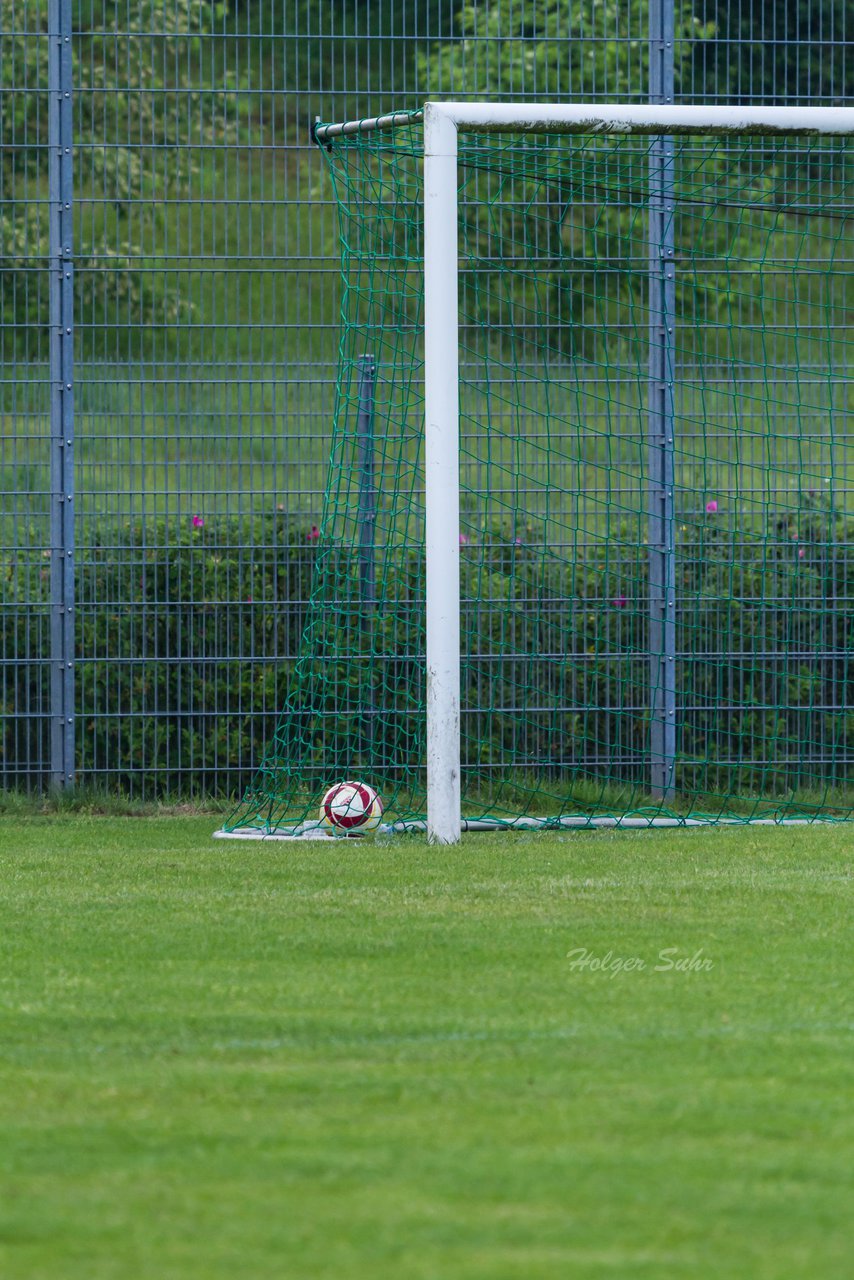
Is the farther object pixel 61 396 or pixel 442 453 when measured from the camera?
pixel 61 396

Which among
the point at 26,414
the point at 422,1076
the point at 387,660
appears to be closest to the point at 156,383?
the point at 26,414

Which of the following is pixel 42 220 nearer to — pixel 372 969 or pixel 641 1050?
pixel 372 969

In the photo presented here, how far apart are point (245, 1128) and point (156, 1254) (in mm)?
638

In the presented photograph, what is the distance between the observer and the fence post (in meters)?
8.95

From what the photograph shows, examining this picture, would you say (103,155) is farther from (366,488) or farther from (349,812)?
(349,812)

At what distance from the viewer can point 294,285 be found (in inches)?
360

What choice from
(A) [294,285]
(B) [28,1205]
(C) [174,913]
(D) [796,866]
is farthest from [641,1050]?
(A) [294,285]

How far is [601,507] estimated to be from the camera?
9188mm

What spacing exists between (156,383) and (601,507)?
2.24 metres

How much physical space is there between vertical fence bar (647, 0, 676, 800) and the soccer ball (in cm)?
198

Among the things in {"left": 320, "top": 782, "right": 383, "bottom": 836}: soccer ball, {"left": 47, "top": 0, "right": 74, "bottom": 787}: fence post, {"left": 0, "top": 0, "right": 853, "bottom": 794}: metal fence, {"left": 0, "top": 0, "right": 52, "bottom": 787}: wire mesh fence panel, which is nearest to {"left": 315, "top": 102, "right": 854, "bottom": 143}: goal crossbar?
{"left": 0, "top": 0, "right": 853, "bottom": 794}: metal fence

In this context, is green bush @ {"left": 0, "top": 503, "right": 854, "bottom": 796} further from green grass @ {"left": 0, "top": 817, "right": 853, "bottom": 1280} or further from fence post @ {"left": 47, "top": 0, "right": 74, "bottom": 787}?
green grass @ {"left": 0, "top": 817, "right": 853, "bottom": 1280}

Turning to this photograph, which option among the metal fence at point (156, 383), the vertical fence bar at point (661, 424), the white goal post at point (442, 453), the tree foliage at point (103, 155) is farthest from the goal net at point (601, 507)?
the white goal post at point (442, 453)

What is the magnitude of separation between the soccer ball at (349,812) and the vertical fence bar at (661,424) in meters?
1.98
